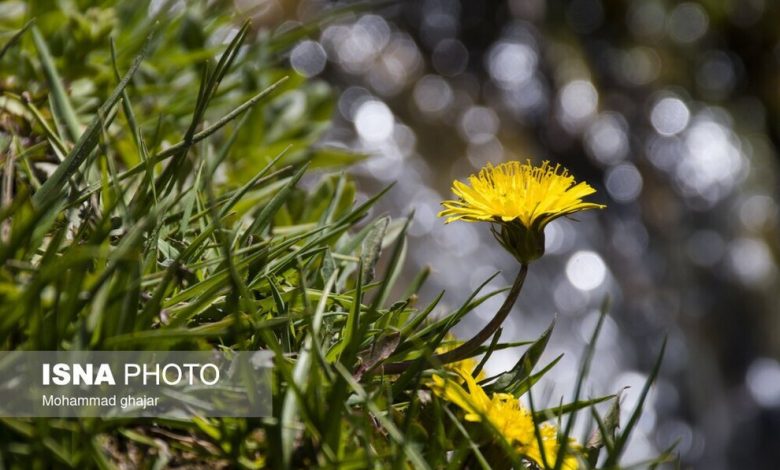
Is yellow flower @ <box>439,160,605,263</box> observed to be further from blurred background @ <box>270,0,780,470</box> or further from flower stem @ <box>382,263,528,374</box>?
blurred background @ <box>270,0,780,470</box>

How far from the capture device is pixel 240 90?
179 cm

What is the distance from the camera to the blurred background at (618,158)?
432 cm

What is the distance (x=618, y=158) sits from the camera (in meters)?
4.98

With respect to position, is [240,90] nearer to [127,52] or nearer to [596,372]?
[127,52]

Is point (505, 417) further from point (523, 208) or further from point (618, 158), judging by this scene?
point (618, 158)

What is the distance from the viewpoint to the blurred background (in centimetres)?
432

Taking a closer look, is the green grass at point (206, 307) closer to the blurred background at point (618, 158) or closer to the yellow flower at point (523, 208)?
Answer: the yellow flower at point (523, 208)

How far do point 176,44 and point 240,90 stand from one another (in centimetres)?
17

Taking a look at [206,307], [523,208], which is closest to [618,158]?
[523,208]

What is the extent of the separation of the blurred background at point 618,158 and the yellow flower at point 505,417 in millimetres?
2902

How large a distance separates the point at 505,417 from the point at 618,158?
424 cm

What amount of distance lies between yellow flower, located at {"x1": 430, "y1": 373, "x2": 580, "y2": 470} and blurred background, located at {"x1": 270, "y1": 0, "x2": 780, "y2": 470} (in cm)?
290

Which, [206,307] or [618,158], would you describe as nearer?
[206,307]

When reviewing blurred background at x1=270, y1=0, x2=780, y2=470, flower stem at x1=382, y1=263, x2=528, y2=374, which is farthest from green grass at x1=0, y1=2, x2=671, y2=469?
blurred background at x1=270, y1=0, x2=780, y2=470
